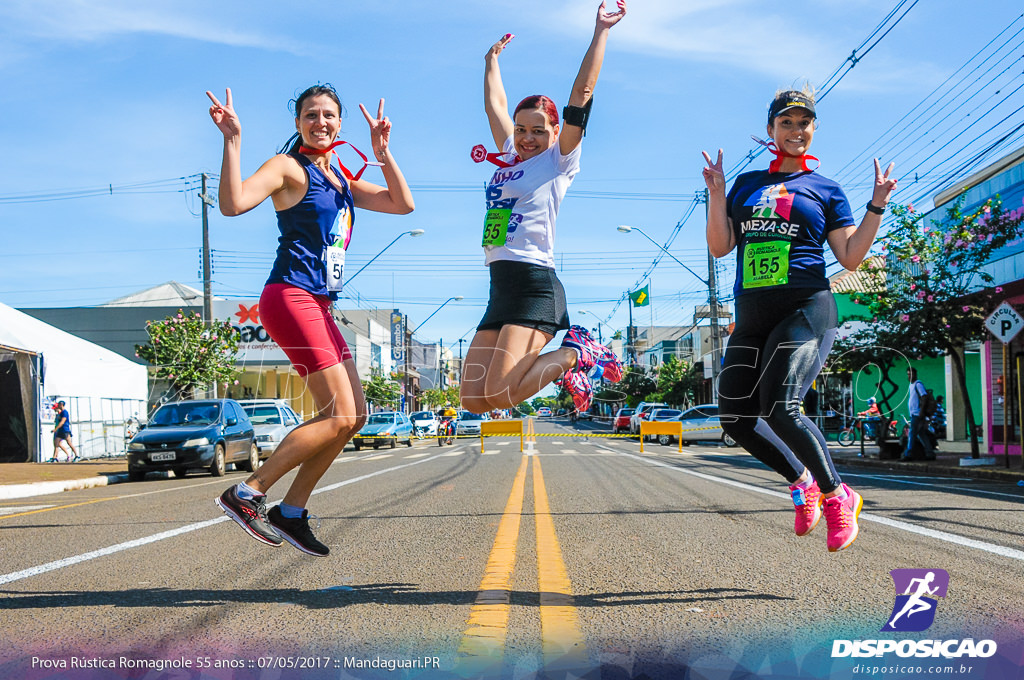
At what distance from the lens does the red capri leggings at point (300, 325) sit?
4027 millimetres

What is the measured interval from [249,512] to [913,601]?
303 cm

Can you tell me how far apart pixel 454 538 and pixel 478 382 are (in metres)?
3.30

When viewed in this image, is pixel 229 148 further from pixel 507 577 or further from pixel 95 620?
pixel 507 577

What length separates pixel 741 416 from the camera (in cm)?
427

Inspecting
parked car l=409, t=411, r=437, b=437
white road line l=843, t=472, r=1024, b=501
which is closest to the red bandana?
white road line l=843, t=472, r=1024, b=501

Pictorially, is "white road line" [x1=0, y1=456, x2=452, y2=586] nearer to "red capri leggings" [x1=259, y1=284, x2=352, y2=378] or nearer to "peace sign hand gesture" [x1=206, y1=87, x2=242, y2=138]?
"red capri leggings" [x1=259, y1=284, x2=352, y2=378]

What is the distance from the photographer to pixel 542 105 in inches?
167

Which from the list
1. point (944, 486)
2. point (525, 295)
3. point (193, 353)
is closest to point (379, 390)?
point (193, 353)

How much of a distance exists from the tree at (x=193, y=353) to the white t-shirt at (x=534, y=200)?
73.3 feet

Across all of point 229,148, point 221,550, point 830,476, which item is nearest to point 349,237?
point 229,148

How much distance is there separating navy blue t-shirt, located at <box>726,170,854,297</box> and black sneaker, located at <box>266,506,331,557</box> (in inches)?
98.0

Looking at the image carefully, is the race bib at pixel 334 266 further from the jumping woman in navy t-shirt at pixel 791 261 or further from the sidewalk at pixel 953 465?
the sidewalk at pixel 953 465

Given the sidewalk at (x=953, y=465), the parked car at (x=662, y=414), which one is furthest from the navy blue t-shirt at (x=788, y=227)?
the parked car at (x=662, y=414)

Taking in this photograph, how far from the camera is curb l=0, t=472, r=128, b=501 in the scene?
45.8 feet
